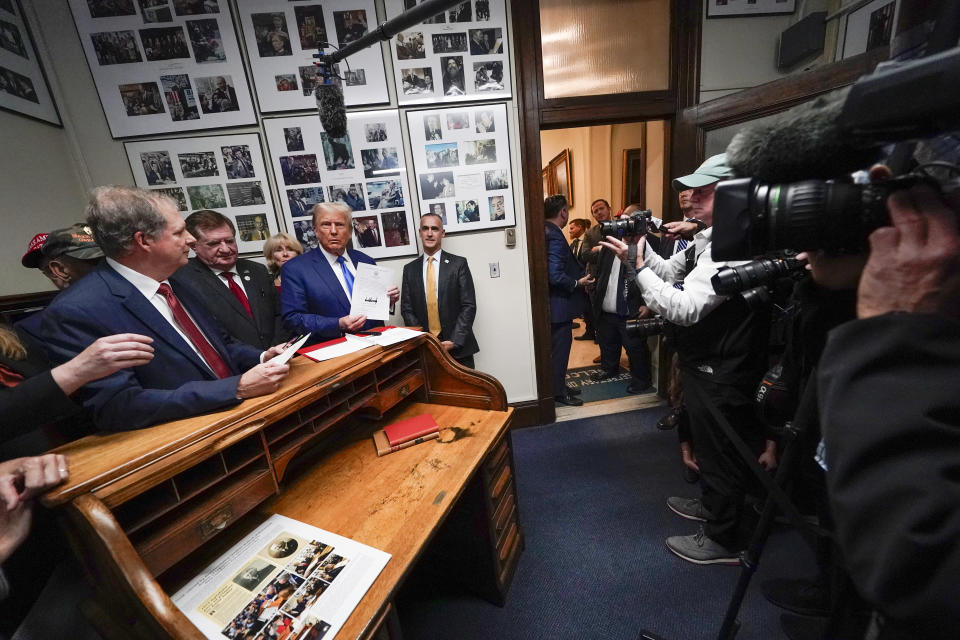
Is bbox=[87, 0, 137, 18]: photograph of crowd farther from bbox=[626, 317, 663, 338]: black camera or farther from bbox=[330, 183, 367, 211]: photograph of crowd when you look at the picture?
bbox=[626, 317, 663, 338]: black camera

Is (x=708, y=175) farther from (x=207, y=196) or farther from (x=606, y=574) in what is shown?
(x=207, y=196)

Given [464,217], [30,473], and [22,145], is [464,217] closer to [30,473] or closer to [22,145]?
[30,473]

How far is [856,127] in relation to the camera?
1.57ft

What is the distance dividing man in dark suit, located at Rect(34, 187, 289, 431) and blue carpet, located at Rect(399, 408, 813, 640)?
4.53 feet

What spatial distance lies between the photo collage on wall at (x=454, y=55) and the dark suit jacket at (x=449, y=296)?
1.14m

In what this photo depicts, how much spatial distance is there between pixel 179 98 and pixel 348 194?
1190 millimetres

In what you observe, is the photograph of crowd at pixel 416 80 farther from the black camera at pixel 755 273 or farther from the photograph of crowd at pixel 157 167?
the black camera at pixel 755 273

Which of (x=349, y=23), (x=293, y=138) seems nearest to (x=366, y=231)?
(x=293, y=138)

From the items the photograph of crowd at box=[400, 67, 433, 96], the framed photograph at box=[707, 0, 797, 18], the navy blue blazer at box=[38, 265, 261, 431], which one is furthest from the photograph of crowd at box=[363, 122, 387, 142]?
the framed photograph at box=[707, 0, 797, 18]

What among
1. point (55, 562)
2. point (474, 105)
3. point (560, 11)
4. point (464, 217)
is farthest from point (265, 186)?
point (560, 11)

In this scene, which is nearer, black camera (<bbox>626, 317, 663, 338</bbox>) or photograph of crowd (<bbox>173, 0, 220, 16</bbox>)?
black camera (<bbox>626, 317, 663, 338</bbox>)

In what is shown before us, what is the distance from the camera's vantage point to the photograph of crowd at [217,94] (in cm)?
221

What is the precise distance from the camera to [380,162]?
7.91ft

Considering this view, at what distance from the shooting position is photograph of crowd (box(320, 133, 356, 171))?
2354 mm
